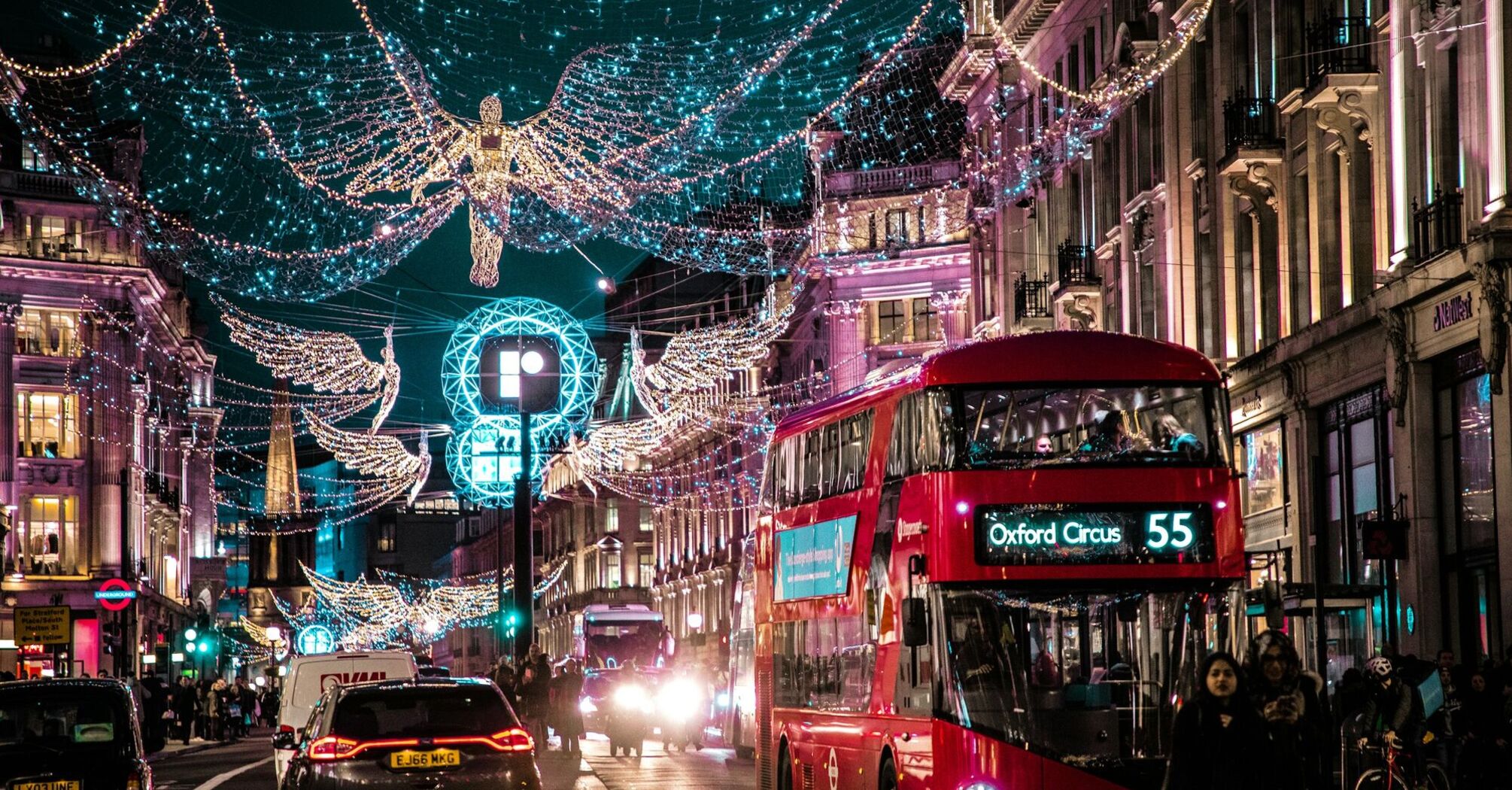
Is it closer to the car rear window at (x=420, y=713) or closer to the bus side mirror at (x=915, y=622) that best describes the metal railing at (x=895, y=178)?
the bus side mirror at (x=915, y=622)

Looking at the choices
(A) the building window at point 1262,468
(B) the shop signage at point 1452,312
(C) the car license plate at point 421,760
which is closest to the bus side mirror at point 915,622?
(C) the car license plate at point 421,760

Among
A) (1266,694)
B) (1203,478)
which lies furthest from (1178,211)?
(1266,694)

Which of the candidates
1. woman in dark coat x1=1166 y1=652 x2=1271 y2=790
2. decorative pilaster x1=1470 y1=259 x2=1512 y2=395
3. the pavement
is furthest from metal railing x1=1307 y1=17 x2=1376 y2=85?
woman in dark coat x1=1166 y1=652 x2=1271 y2=790

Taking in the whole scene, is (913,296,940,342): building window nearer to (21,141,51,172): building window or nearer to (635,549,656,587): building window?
(21,141,51,172): building window

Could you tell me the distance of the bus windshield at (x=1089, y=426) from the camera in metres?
15.9

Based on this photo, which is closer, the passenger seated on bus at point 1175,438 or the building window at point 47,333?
the passenger seated on bus at point 1175,438

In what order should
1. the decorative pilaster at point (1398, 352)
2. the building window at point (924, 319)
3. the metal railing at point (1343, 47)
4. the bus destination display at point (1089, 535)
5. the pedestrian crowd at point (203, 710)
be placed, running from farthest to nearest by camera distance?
the building window at point (924, 319), the pedestrian crowd at point (203, 710), the metal railing at point (1343, 47), the decorative pilaster at point (1398, 352), the bus destination display at point (1089, 535)

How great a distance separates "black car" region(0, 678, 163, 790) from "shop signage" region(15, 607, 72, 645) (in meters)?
23.4

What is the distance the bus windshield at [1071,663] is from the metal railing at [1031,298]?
29420 millimetres

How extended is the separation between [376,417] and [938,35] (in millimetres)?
30423

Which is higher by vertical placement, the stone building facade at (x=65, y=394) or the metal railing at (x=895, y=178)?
the metal railing at (x=895, y=178)

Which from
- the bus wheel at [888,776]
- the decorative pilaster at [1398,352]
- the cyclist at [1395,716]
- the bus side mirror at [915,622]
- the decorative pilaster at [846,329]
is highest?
the decorative pilaster at [846,329]

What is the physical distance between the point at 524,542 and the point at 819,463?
858 inches

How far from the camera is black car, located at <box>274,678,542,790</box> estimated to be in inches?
590
